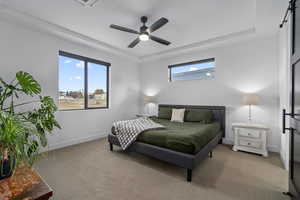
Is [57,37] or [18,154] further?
[57,37]

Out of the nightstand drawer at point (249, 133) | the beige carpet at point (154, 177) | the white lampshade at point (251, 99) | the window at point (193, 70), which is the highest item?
the window at point (193, 70)

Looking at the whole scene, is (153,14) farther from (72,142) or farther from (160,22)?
(72,142)

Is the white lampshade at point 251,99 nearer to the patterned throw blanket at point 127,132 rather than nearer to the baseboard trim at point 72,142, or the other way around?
the patterned throw blanket at point 127,132

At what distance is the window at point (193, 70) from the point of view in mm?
4098

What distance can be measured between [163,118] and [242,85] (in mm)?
2331

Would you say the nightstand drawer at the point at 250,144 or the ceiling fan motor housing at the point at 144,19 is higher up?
the ceiling fan motor housing at the point at 144,19

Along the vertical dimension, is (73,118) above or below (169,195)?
above

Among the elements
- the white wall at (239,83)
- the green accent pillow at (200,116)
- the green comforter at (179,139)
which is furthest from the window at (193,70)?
the green comforter at (179,139)

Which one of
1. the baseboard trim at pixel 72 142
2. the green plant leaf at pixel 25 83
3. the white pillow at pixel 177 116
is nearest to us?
the green plant leaf at pixel 25 83

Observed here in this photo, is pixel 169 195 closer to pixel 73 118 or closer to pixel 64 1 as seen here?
pixel 73 118

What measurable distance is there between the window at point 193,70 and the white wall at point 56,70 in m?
1.71

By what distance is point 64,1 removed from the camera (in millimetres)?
2258

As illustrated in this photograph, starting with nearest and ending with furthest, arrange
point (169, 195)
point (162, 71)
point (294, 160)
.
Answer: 1. point (294, 160)
2. point (169, 195)
3. point (162, 71)

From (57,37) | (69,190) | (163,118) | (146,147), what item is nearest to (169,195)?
(146,147)
